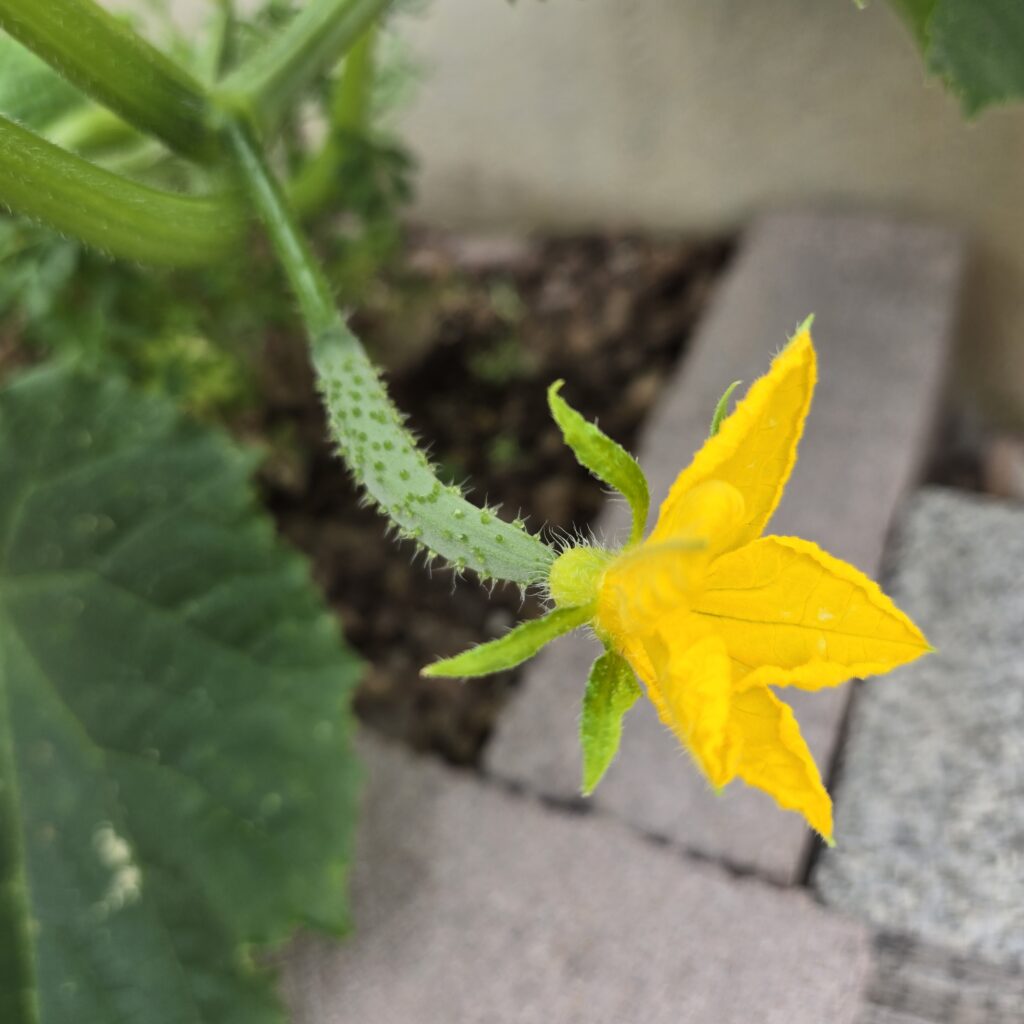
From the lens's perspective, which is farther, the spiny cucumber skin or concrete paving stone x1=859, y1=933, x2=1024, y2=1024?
concrete paving stone x1=859, y1=933, x2=1024, y2=1024

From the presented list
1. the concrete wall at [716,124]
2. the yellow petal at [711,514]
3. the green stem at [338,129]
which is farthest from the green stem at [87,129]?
the yellow petal at [711,514]

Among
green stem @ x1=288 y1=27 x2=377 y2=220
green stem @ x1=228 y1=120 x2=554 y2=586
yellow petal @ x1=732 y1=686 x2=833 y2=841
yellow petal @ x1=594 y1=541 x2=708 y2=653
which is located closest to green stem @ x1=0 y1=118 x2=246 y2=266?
green stem @ x1=228 y1=120 x2=554 y2=586

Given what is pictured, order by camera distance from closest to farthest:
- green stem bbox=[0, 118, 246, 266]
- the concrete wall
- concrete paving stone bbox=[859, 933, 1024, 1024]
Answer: green stem bbox=[0, 118, 246, 266]
concrete paving stone bbox=[859, 933, 1024, 1024]
the concrete wall

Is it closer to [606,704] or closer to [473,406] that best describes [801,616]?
[606,704]

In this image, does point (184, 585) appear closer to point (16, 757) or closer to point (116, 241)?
point (16, 757)

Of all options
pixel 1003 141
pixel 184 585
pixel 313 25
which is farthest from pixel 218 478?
pixel 1003 141

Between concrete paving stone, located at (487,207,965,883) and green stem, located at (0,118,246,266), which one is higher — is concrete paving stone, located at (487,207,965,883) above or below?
below

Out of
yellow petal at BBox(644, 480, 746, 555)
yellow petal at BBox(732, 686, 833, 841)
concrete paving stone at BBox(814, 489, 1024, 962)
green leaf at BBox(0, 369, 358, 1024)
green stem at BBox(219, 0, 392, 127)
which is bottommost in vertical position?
concrete paving stone at BBox(814, 489, 1024, 962)

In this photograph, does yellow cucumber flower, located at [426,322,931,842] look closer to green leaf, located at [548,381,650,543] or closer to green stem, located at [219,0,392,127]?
green leaf, located at [548,381,650,543]

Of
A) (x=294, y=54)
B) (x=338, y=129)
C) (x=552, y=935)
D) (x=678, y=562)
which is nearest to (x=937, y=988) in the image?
(x=552, y=935)
